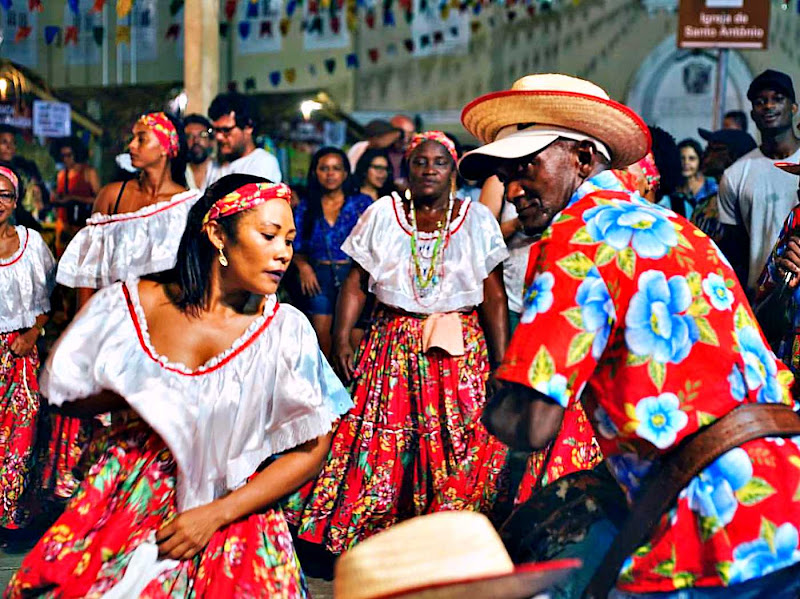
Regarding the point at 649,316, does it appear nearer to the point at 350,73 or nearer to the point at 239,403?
the point at 239,403

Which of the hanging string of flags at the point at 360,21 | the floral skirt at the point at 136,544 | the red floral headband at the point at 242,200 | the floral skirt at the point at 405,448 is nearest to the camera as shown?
the floral skirt at the point at 136,544

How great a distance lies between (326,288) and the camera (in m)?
8.20

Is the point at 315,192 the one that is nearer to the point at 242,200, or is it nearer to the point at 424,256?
the point at 424,256

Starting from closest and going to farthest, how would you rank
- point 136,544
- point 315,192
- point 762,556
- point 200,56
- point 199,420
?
point 762,556 < point 136,544 < point 199,420 < point 315,192 < point 200,56

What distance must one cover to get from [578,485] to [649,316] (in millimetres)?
539

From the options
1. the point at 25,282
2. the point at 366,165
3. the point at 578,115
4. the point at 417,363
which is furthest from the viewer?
the point at 366,165

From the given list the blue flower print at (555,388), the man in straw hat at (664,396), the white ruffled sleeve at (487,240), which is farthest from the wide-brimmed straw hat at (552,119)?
the white ruffled sleeve at (487,240)

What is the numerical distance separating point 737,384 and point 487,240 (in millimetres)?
3754

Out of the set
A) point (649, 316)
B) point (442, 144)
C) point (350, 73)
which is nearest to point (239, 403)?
point (649, 316)

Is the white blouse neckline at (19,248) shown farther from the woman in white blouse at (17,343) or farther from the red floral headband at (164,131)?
the red floral headband at (164,131)

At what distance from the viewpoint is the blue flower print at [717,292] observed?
2.55m

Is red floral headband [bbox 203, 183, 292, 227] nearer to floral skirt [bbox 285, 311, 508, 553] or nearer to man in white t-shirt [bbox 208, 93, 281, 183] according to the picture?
floral skirt [bbox 285, 311, 508, 553]

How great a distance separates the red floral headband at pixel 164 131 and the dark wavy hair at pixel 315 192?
1.65 m

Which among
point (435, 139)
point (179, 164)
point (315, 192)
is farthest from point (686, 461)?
point (315, 192)
